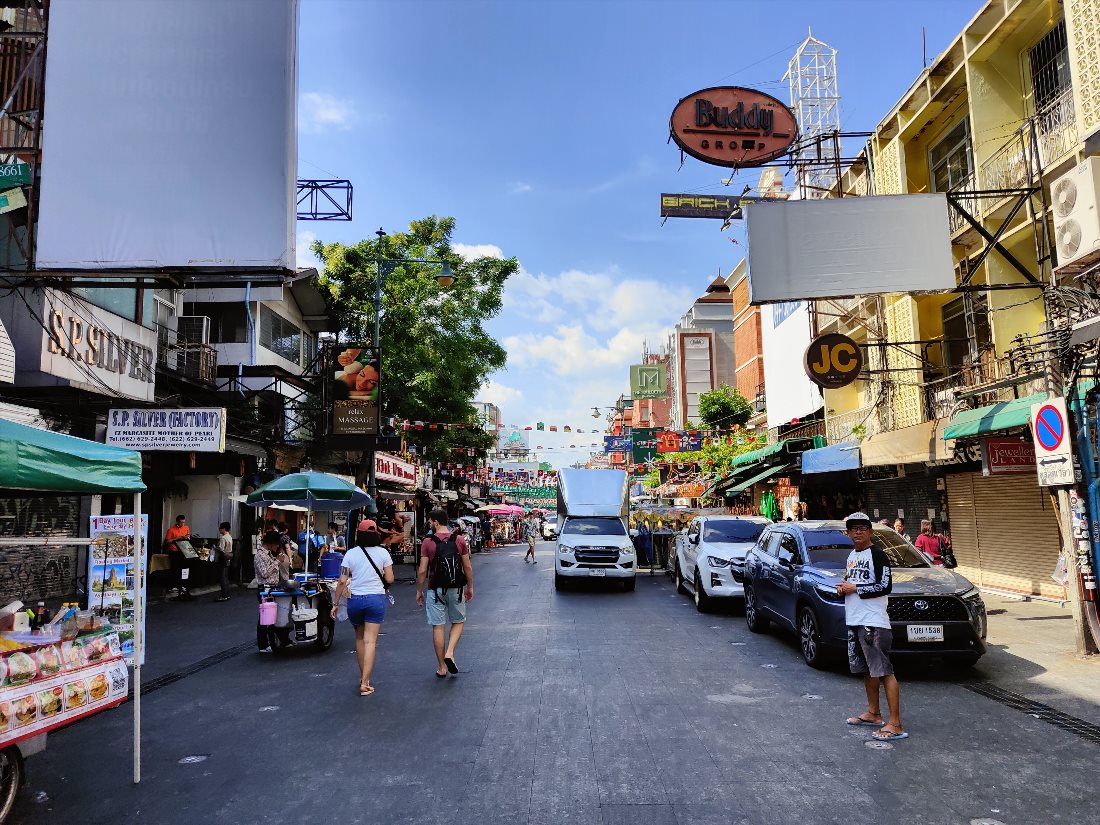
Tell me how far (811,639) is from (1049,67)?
41.6ft

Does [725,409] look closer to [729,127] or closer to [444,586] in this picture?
[729,127]

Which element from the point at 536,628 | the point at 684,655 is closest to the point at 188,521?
the point at 536,628

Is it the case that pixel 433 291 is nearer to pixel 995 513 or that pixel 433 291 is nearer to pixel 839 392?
pixel 839 392

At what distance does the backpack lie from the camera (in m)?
8.55

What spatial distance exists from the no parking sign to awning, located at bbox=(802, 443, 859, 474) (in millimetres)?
9890

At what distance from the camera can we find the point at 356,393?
924 inches

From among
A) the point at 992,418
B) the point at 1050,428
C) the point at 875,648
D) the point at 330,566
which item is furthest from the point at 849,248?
the point at 330,566

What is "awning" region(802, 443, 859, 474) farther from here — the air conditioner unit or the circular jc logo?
the air conditioner unit

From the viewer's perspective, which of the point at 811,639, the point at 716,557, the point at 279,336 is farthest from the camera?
the point at 279,336

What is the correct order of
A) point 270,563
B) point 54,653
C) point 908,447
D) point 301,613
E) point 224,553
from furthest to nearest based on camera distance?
point 224,553 → point 908,447 → point 270,563 → point 301,613 → point 54,653

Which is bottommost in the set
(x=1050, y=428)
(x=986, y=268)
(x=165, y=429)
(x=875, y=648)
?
(x=875, y=648)

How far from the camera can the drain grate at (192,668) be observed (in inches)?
331

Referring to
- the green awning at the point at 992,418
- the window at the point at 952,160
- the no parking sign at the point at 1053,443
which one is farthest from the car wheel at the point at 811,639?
the window at the point at 952,160

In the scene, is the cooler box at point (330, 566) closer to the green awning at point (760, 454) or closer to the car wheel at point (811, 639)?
the car wheel at point (811, 639)
